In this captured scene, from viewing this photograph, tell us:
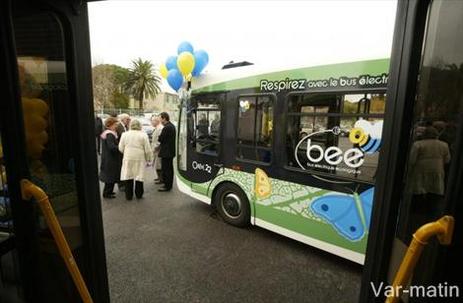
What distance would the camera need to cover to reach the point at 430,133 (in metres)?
0.99

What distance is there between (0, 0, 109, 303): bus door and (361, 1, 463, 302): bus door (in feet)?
4.81

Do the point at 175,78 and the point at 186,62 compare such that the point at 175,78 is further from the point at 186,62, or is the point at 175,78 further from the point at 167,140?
the point at 167,140

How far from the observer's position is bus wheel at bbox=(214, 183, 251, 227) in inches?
171

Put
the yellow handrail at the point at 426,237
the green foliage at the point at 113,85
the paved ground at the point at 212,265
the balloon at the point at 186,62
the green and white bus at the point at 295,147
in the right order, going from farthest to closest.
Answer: the green foliage at the point at 113,85 → the balloon at the point at 186,62 → the green and white bus at the point at 295,147 → the paved ground at the point at 212,265 → the yellow handrail at the point at 426,237

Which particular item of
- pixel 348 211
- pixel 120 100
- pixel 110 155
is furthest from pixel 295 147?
pixel 120 100

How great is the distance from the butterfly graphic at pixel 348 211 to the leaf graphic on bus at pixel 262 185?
73 cm

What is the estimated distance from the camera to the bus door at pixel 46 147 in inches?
49.3

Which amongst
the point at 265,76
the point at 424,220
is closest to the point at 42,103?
the point at 424,220

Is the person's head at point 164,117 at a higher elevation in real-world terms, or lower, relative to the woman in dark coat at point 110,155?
higher

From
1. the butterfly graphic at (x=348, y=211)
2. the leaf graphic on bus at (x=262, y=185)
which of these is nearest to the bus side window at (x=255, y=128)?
the leaf graphic on bus at (x=262, y=185)

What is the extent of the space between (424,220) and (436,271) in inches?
7.3

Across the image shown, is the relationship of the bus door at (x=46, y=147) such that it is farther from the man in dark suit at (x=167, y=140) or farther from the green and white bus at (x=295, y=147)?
the man in dark suit at (x=167, y=140)

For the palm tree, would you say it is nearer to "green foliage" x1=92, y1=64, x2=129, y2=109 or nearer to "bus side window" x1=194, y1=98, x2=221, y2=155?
"green foliage" x1=92, y1=64, x2=129, y2=109

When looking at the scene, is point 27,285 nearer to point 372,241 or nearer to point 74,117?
point 74,117
